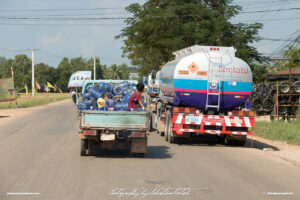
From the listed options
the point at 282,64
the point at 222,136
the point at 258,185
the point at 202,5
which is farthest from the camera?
the point at 282,64

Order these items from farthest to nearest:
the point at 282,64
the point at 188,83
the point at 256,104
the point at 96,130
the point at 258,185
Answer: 1. the point at 282,64
2. the point at 256,104
3. the point at 188,83
4. the point at 96,130
5. the point at 258,185

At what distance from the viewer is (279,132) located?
18.8m

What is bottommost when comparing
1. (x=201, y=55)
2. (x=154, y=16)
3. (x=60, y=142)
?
(x=60, y=142)

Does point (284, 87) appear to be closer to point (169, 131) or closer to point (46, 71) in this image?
point (169, 131)

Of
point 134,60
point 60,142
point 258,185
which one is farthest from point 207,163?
point 134,60

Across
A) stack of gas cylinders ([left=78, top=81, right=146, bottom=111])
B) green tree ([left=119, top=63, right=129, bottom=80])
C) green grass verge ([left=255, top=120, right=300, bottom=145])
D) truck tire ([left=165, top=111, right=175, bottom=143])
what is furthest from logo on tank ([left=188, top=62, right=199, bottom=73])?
green tree ([left=119, top=63, right=129, bottom=80])

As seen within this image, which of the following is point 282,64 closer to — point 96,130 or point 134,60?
point 134,60

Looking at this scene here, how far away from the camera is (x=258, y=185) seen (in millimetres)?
8781

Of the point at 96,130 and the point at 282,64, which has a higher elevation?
the point at 282,64

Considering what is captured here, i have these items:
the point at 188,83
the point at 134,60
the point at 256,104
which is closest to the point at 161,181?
the point at 188,83

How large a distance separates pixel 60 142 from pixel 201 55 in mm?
5444

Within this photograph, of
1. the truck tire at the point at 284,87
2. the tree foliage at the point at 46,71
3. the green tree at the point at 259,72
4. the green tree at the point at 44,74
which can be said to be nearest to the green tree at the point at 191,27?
the green tree at the point at 259,72

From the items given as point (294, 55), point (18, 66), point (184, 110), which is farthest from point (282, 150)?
point (18, 66)

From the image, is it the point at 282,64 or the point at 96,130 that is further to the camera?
the point at 282,64
